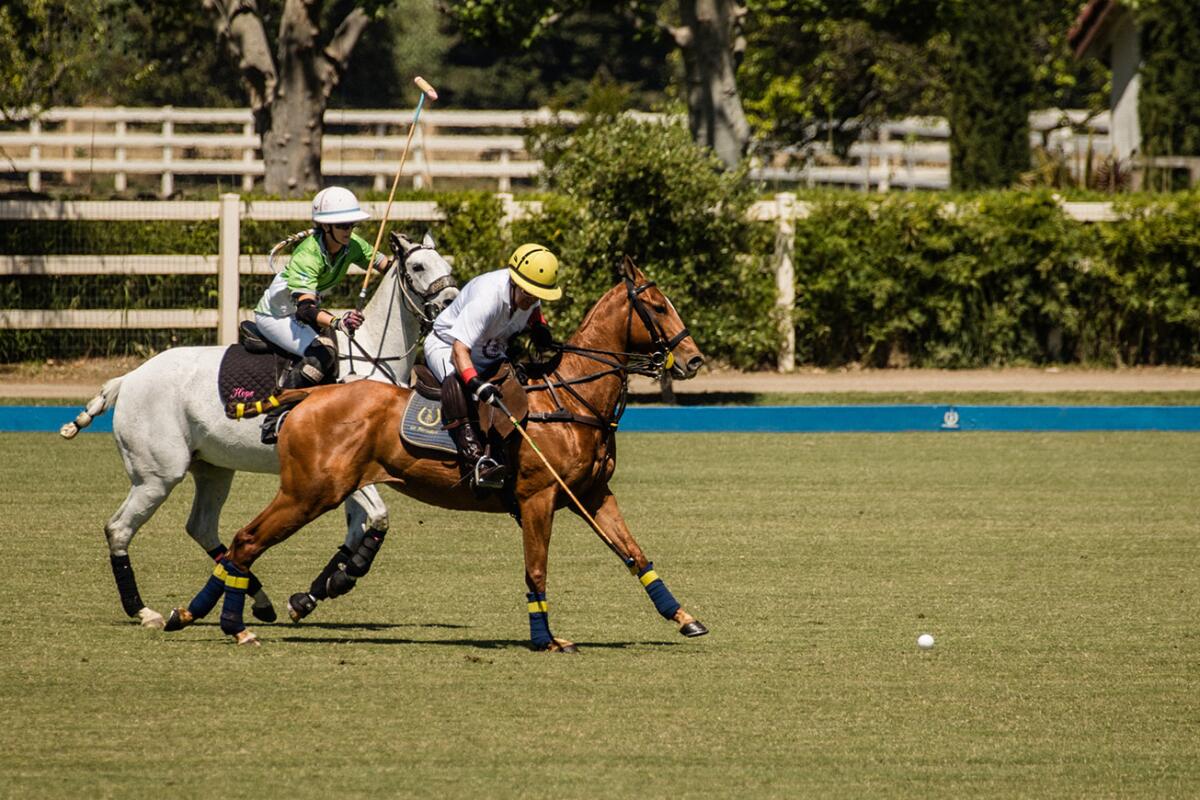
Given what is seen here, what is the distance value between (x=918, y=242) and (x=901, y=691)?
12.7 meters

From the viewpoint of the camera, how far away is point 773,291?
726 inches

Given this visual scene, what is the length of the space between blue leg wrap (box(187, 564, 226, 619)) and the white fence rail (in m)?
15.6

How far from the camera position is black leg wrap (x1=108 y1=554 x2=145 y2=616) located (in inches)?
313

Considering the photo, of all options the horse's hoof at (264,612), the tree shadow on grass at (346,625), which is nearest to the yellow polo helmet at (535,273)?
the tree shadow on grass at (346,625)

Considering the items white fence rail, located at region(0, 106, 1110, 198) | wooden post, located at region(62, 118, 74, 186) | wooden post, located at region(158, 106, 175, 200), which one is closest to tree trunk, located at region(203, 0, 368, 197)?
white fence rail, located at region(0, 106, 1110, 198)

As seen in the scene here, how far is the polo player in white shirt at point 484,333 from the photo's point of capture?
7.36m

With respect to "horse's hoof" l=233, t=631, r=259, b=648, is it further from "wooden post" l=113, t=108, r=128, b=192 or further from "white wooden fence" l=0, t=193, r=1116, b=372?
"wooden post" l=113, t=108, r=128, b=192

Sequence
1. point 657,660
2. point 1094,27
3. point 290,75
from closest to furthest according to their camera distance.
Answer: point 657,660, point 290,75, point 1094,27

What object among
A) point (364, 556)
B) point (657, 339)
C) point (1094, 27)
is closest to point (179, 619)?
point (364, 556)

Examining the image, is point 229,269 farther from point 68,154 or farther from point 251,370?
point 68,154

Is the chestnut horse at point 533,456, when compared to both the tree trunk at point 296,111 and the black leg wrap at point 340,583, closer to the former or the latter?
the black leg wrap at point 340,583

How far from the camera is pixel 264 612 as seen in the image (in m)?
8.16

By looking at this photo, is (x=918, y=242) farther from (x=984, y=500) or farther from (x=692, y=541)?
(x=692, y=541)

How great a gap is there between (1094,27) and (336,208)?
72.8 ft
